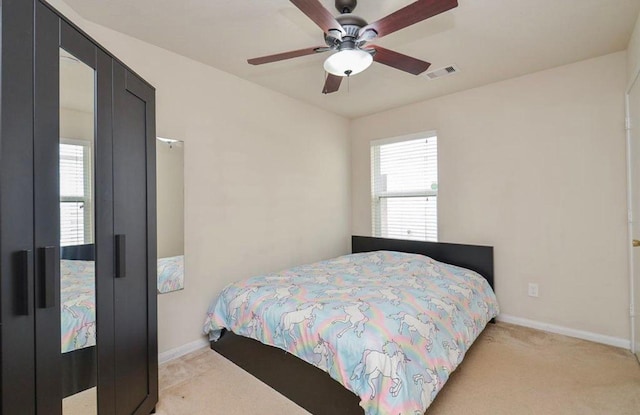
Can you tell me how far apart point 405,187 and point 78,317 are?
344cm

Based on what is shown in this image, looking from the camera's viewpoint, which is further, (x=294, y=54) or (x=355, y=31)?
(x=294, y=54)

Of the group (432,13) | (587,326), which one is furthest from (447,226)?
(432,13)

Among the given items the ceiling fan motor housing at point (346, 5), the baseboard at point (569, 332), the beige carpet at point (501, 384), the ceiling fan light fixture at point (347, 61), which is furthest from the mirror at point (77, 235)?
the baseboard at point (569, 332)

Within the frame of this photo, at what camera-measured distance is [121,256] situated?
153 centimetres

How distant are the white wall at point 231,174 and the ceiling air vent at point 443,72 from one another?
4.84 feet

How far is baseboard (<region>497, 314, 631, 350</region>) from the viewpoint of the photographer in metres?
2.59

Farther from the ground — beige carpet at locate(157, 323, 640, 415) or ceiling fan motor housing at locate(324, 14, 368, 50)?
ceiling fan motor housing at locate(324, 14, 368, 50)

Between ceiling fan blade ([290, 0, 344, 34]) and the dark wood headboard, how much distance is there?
103 inches

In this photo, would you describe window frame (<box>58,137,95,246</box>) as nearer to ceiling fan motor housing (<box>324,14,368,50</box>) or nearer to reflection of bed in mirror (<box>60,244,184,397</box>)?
reflection of bed in mirror (<box>60,244,184,397</box>)

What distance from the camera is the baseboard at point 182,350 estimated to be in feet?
8.13

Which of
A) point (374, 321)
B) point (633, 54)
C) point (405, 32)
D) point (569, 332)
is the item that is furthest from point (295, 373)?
point (633, 54)

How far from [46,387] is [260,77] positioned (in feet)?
9.06

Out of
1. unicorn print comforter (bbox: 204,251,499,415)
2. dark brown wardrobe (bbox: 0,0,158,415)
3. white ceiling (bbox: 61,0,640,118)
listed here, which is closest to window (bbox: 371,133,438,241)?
unicorn print comforter (bbox: 204,251,499,415)

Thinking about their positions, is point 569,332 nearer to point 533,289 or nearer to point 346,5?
point 533,289
